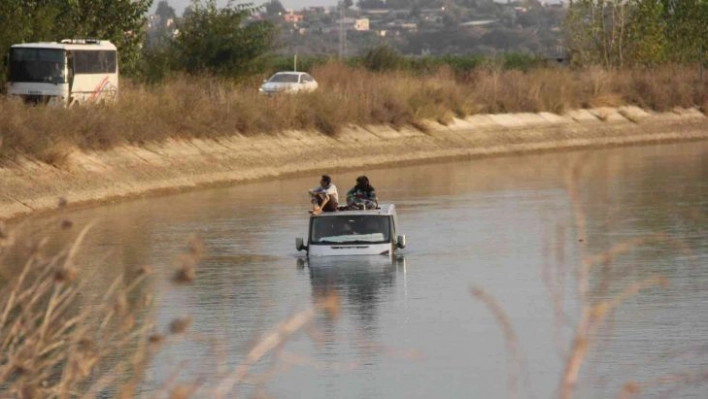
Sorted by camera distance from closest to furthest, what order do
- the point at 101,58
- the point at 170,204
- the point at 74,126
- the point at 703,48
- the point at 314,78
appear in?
the point at 170,204, the point at 74,126, the point at 101,58, the point at 314,78, the point at 703,48

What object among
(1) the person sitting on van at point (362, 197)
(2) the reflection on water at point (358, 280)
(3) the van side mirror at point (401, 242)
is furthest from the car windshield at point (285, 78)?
(2) the reflection on water at point (358, 280)

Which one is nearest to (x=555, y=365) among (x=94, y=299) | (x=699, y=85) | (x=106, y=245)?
(x=94, y=299)

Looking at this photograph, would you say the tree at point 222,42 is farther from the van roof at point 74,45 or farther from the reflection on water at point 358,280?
the reflection on water at point 358,280

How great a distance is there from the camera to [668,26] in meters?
89.7

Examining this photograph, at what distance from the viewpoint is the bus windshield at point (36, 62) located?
48.1m

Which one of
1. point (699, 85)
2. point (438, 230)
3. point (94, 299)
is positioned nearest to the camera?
point (94, 299)

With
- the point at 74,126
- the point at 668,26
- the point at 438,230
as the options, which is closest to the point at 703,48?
the point at 668,26

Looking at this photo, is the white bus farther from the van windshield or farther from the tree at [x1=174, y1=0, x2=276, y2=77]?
the van windshield

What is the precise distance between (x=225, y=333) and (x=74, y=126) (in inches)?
900

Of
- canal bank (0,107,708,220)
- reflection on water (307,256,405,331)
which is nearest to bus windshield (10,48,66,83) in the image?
canal bank (0,107,708,220)

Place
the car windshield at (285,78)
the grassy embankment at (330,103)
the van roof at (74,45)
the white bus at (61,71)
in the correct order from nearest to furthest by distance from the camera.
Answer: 1. the grassy embankment at (330,103)
2. the white bus at (61,71)
3. the van roof at (74,45)
4. the car windshield at (285,78)

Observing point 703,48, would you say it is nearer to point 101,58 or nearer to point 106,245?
point 101,58

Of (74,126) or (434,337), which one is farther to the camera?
(74,126)

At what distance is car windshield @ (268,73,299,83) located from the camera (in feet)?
212
